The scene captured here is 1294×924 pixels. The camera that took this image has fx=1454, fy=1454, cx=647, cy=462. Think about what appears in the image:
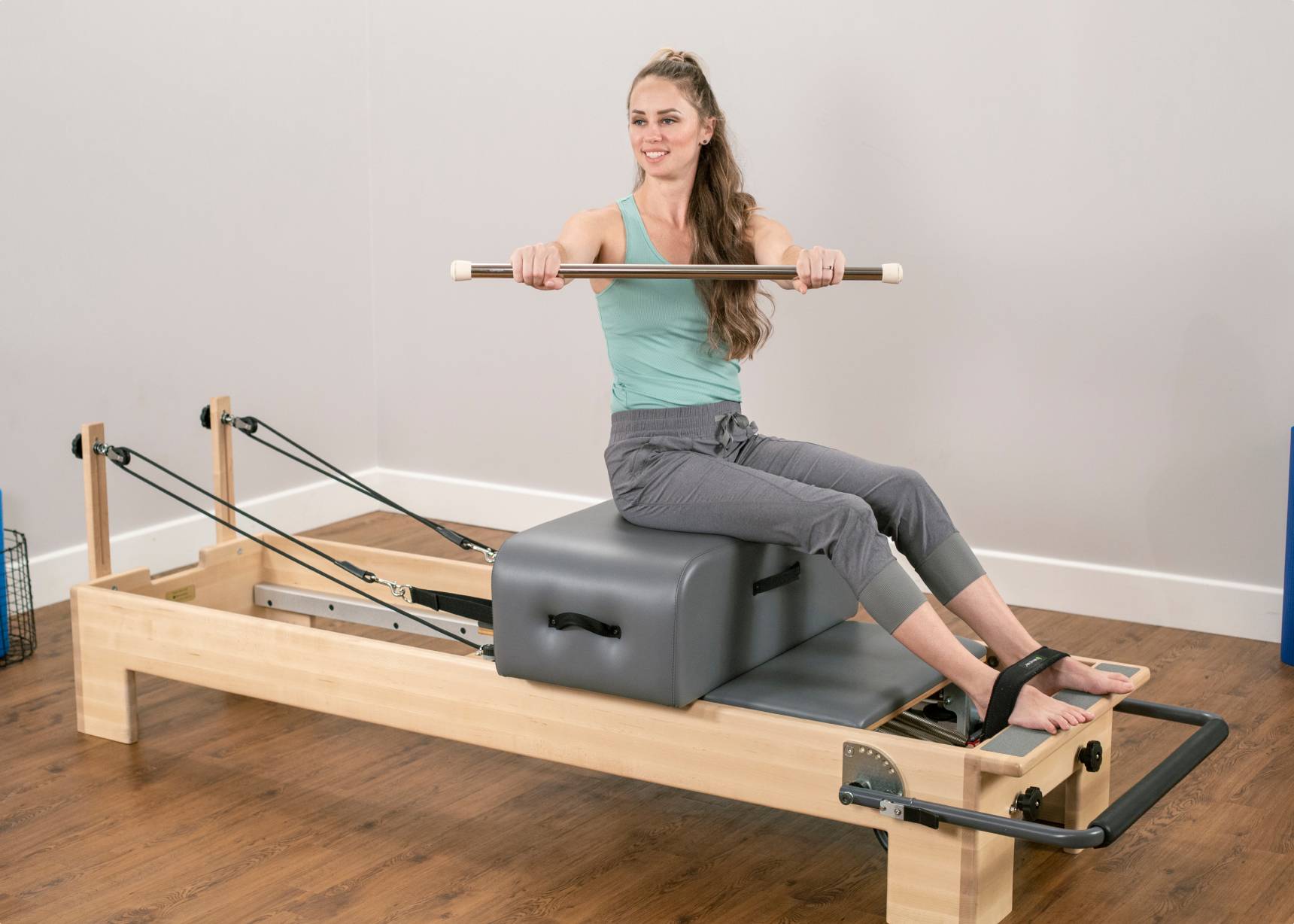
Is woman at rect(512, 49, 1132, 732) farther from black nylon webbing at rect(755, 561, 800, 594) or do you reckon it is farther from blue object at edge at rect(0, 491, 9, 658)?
blue object at edge at rect(0, 491, 9, 658)

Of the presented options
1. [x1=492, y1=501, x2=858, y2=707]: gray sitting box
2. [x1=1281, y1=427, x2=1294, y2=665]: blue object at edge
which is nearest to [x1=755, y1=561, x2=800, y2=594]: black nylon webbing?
[x1=492, y1=501, x2=858, y2=707]: gray sitting box

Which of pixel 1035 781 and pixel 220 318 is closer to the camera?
pixel 1035 781

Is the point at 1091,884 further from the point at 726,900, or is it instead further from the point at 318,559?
the point at 318,559

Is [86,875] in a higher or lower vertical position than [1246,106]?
lower

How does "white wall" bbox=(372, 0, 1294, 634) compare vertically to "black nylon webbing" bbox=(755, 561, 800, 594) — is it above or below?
above

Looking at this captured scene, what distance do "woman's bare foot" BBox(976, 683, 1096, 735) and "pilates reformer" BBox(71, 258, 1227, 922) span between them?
2 centimetres

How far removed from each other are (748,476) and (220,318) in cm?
235

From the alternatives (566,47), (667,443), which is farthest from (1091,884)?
(566,47)

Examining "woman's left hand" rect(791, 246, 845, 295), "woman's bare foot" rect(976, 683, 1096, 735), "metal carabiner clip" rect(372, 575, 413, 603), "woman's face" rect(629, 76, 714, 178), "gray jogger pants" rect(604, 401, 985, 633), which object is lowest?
"woman's bare foot" rect(976, 683, 1096, 735)

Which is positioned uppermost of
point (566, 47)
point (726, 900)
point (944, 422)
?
point (566, 47)

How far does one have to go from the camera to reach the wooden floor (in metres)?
2.23

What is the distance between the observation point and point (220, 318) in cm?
423

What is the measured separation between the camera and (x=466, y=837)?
248 cm

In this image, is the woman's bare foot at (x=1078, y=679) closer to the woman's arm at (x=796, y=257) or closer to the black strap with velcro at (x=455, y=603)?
the woman's arm at (x=796, y=257)
